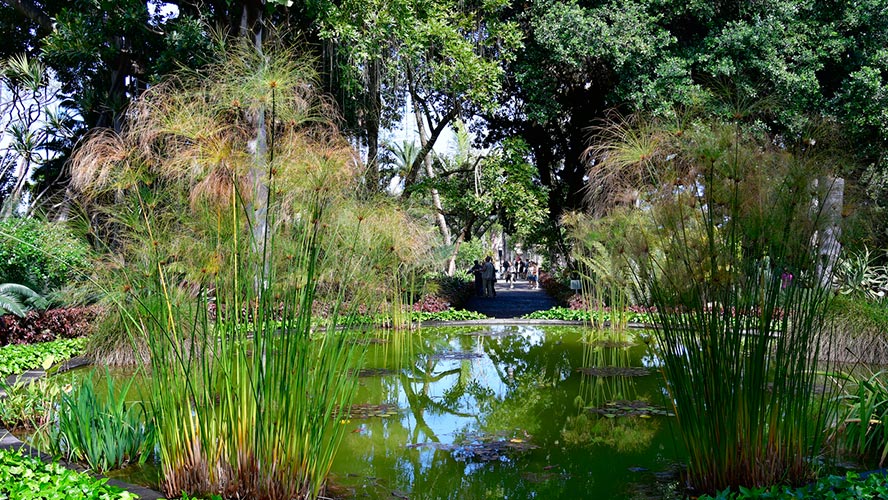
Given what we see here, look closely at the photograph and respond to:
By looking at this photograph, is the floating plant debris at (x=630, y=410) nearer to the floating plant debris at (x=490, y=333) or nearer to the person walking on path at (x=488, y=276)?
the floating plant debris at (x=490, y=333)

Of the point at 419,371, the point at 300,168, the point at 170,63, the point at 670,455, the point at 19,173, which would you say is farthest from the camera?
the point at 19,173

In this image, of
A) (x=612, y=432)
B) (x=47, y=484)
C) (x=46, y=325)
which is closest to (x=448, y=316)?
(x=46, y=325)

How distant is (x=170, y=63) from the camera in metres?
11.9

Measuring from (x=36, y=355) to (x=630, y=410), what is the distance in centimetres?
559

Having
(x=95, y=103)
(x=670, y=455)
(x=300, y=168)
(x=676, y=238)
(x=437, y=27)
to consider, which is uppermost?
(x=437, y=27)

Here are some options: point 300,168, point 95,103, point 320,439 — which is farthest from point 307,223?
point 95,103

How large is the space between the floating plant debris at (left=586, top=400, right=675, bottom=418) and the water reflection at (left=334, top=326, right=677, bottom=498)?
0.18 ft

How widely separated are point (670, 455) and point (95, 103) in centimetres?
1295

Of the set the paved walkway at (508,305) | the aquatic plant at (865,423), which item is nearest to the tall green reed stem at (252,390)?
the aquatic plant at (865,423)

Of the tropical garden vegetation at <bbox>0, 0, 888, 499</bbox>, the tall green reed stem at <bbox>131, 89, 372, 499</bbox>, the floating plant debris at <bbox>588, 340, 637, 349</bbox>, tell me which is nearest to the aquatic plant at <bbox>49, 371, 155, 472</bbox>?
the tropical garden vegetation at <bbox>0, 0, 888, 499</bbox>

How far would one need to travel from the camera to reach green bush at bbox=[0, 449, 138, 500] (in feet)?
9.04

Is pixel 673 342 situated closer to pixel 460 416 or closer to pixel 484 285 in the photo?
pixel 460 416

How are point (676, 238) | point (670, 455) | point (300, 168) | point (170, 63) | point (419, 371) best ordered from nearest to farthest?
point (300, 168)
point (676, 238)
point (670, 455)
point (419, 371)
point (170, 63)

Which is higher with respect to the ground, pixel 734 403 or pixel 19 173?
pixel 19 173
